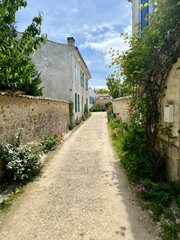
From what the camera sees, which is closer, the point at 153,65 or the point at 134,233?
the point at 134,233

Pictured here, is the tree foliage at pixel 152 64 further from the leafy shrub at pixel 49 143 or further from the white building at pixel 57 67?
the white building at pixel 57 67

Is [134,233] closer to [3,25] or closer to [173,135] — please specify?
[173,135]

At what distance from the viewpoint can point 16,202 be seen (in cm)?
374

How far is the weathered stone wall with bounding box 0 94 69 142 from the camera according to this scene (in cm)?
486

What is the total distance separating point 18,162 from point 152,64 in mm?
4071

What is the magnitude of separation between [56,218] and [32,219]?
→ 0.41 metres

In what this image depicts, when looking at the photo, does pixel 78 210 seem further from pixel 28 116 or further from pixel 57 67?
pixel 57 67

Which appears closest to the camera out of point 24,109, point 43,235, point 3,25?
point 43,235

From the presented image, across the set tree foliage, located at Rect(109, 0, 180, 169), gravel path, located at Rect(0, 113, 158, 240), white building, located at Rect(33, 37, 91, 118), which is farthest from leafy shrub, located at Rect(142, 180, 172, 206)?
white building, located at Rect(33, 37, 91, 118)

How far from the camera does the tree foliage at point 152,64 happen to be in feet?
12.0

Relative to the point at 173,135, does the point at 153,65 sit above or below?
above

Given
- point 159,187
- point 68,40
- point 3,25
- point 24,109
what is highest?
point 68,40

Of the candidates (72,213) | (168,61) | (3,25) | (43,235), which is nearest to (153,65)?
(168,61)

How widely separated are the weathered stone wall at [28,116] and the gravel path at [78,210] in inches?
61.2
